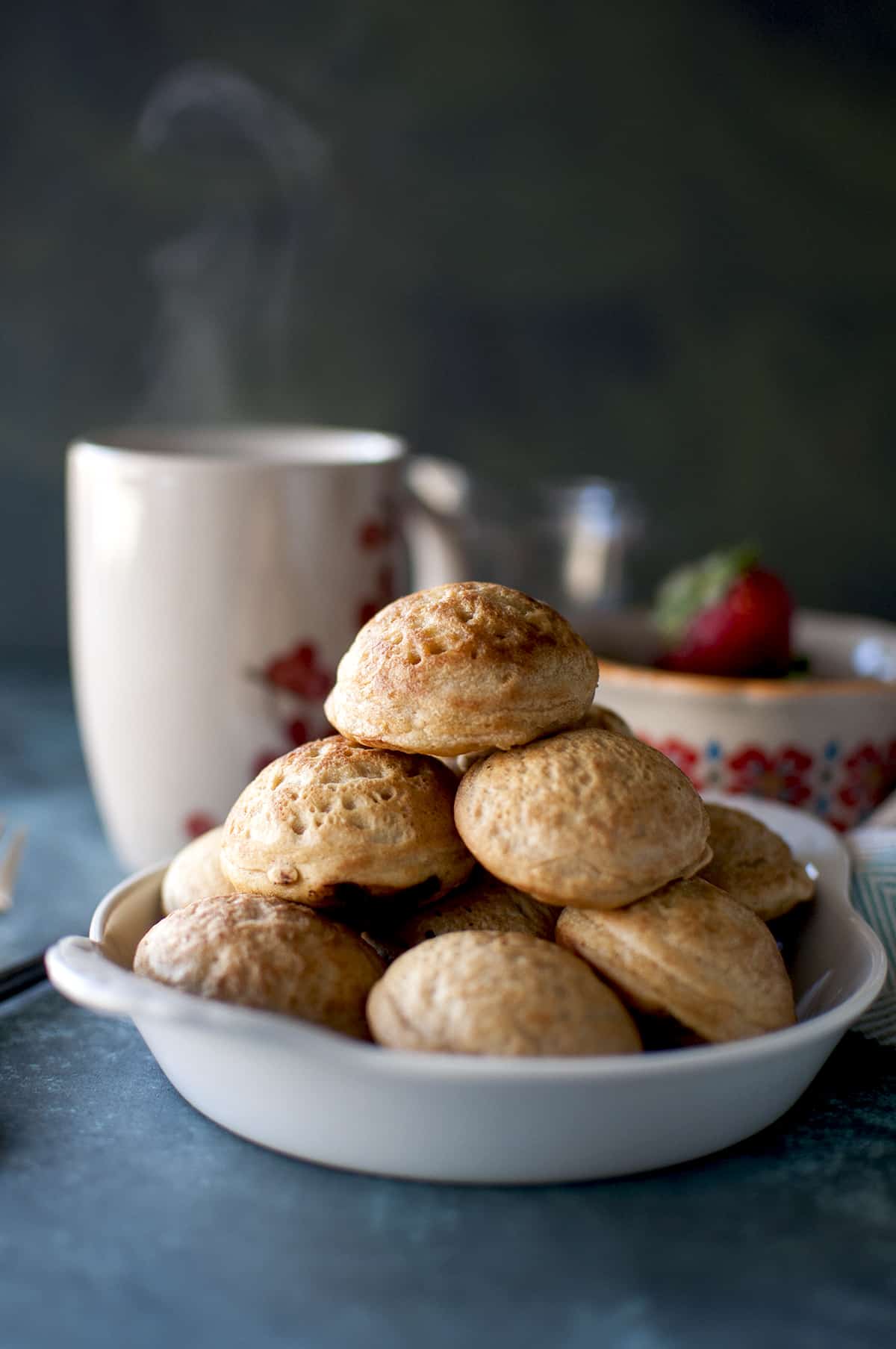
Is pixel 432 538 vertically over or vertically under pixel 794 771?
over

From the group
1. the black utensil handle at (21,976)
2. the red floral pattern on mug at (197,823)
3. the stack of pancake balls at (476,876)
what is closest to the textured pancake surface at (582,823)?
the stack of pancake balls at (476,876)

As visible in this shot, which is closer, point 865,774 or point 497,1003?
point 497,1003

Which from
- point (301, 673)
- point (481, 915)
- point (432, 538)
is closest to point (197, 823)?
point (301, 673)

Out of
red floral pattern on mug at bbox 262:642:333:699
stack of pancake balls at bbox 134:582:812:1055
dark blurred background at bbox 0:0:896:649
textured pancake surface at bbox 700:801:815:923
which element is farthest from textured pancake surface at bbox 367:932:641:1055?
dark blurred background at bbox 0:0:896:649

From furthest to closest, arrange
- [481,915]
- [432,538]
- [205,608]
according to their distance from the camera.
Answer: [432,538] < [205,608] < [481,915]

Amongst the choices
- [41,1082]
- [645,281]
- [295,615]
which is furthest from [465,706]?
[645,281]

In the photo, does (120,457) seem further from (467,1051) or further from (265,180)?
(265,180)

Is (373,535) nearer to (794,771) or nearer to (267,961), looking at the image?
(794,771)

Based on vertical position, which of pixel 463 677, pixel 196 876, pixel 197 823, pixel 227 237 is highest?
pixel 227 237
